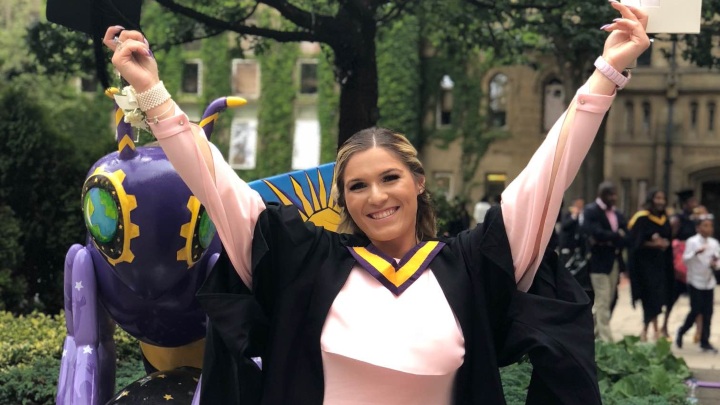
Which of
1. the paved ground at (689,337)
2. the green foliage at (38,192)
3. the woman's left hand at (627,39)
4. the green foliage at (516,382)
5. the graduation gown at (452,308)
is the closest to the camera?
the woman's left hand at (627,39)

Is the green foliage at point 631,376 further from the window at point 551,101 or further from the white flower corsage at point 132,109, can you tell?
the window at point 551,101

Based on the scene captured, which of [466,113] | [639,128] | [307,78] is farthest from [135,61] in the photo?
[307,78]

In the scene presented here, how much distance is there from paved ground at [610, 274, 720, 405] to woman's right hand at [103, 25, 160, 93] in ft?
19.6

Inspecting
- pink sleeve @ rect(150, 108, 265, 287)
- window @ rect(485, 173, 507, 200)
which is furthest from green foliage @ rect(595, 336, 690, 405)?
window @ rect(485, 173, 507, 200)

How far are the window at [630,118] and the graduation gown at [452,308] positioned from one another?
978 inches

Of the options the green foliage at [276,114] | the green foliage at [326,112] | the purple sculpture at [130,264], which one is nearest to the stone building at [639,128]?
the green foliage at [326,112]

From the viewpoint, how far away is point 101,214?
3559 mm

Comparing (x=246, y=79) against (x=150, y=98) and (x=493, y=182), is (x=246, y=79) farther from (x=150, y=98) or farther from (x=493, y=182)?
(x=150, y=98)

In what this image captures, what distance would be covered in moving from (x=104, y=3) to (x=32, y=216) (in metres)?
5.74

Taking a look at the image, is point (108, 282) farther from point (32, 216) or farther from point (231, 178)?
Answer: point (32, 216)

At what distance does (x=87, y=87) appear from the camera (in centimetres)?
2936

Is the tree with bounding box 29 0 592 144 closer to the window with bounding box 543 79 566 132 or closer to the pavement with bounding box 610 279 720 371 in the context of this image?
the pavement with bounding box 610 279 720 371

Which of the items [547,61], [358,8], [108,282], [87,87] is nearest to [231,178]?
[108,282]

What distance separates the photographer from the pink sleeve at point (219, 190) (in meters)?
2.53
